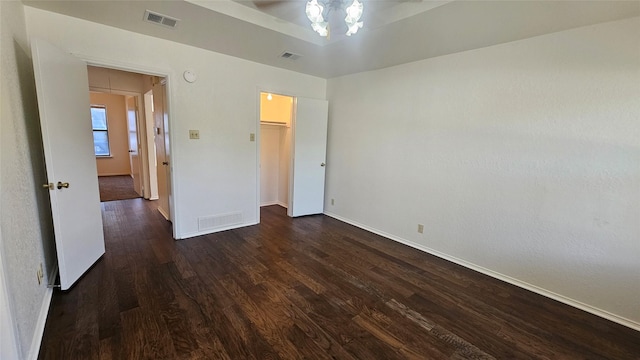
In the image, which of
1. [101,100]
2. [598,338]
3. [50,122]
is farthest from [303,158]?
[101,100]

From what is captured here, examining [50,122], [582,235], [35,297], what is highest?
[50,122]

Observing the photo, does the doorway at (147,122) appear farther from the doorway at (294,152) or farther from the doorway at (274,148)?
the doorway at (274,148)

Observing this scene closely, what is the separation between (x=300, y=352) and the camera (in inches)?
67.2

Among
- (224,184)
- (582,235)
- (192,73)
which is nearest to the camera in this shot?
(582,235)

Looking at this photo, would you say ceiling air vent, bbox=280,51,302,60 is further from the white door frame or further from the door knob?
the door knob

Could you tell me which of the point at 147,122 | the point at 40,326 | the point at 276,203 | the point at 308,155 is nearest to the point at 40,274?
the point at 40,326

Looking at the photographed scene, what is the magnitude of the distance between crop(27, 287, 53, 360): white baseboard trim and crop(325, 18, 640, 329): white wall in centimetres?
343

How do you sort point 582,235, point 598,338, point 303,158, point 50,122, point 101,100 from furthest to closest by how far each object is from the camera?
1. point 101,100
2. point 303,158
3. point 582,235
4. point 50,122
5. point 598,338

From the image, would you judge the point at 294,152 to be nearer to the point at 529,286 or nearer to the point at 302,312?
the point at 302,312

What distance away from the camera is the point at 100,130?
302 inches

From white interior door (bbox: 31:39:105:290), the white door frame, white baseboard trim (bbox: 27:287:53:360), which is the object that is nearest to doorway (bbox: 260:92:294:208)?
the white door frame

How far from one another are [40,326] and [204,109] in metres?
2.48

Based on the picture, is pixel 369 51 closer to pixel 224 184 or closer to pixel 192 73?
pixel 192 73

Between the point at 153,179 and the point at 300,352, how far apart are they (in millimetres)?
4954
